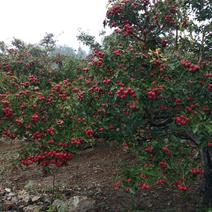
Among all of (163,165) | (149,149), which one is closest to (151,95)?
(149,149)

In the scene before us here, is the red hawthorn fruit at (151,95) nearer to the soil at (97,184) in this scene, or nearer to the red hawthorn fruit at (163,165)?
the red hawthorn fruit at (163,165)

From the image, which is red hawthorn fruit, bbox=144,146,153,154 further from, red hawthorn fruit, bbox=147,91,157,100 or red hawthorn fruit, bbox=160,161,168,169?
red hawthorn fruit, bbox=147,91,157,100

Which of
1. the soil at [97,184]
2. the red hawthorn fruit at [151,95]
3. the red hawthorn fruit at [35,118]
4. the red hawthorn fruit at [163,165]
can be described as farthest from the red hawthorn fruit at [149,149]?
the soil at [97,184]

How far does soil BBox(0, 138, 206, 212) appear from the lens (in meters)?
8.09

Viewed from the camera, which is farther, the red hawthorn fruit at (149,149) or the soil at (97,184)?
the soil at (97,184)

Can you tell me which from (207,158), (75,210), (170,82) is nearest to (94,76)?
(170,82)

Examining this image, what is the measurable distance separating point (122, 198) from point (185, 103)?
3864 millimetres

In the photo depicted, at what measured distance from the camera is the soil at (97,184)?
A: 809 centimetres

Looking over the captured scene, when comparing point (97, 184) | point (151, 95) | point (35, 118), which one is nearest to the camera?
point (151, 95)

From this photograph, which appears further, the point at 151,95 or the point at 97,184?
the point at 97,184

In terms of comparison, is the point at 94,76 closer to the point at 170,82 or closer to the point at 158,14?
the point at 170,82

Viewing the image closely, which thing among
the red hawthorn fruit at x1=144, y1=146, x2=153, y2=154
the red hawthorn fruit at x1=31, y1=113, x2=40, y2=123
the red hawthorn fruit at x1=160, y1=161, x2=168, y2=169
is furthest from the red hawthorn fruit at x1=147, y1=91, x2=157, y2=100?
the red hawthorn fruit at x1=31, y1=113, x2=40, y2=123

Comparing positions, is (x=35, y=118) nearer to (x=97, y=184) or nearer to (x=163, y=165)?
(x=163, y=165)

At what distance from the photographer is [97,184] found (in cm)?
960
